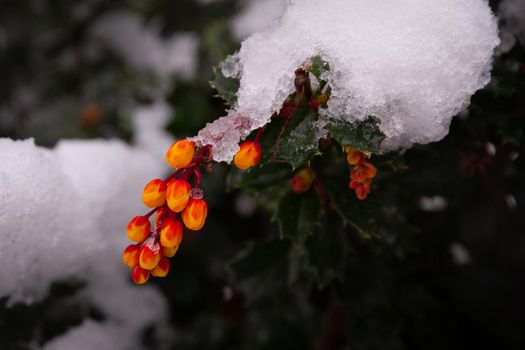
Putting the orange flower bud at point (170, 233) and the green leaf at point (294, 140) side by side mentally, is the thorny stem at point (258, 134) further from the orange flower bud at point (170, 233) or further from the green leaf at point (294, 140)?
the orange flower bud at point (170, 233)

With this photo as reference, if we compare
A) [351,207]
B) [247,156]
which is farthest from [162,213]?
[351,207]

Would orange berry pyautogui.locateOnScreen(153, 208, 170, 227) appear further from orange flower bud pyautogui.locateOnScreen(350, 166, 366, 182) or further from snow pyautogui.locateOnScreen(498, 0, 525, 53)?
snow pyautogui.locateOnScreen(498, 0, 525, 53)

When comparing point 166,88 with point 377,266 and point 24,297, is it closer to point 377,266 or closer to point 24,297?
point 24,297

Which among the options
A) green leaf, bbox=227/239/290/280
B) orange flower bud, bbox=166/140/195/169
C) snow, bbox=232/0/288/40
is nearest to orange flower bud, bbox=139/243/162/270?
orange flower bud, bbox=166/140/195/169

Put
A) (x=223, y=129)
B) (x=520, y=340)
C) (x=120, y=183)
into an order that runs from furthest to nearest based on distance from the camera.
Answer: (x=520, y=340)
(x=120, y=183)
(x=223, y=129)

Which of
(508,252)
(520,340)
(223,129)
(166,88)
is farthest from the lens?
(166,88)

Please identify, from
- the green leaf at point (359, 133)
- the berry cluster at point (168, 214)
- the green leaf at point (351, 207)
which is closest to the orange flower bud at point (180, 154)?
the berry cluster at point (168, 214)

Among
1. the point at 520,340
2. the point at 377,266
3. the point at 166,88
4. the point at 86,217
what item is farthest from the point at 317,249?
the point at 166,88
